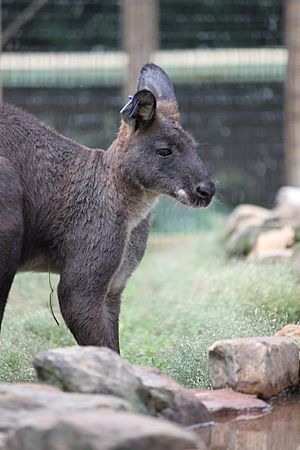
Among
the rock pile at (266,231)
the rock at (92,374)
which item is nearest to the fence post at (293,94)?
the rock pile at (266,231)

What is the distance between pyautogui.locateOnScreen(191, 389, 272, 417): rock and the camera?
5621 millimetres

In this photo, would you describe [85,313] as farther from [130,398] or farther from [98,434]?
[98,434]

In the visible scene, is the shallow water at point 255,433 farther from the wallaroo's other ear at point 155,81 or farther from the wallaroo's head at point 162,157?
the wallaroo's other ear at point 155,81

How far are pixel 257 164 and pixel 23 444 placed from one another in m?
10.9

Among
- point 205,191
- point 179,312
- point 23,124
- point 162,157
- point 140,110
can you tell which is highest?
point 140,110

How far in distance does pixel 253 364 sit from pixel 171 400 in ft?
3.08

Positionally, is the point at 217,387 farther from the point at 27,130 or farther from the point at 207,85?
the point at 207,85

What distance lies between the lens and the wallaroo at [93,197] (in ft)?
21.0

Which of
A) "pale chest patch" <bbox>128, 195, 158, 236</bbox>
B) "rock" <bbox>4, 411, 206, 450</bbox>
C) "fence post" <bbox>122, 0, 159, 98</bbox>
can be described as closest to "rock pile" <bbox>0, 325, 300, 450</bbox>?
"rock" <bbox>4, 411, 206, 450</bbox>

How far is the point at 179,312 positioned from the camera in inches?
349

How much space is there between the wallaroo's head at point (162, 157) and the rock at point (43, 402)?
2118 mm

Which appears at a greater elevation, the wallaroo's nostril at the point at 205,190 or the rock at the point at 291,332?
the wallaroo's nostril at the point at 205,190

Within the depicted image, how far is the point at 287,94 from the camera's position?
14516 mm

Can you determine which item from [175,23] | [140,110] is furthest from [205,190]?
[175,23]
